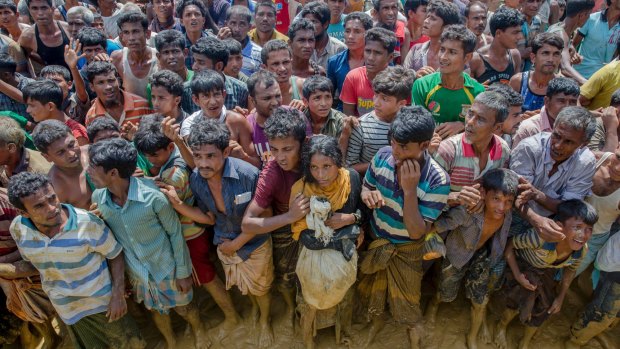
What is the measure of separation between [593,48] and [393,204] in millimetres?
4356

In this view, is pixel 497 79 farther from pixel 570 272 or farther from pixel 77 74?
pixel 77 74

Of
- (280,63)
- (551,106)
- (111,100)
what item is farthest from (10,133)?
(551,106)

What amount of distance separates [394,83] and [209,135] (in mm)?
1467

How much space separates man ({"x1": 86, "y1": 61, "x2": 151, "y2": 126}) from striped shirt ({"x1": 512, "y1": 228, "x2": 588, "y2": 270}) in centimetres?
345

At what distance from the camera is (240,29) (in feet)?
17.7

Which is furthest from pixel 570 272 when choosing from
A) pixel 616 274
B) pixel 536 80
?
pixel 536 80

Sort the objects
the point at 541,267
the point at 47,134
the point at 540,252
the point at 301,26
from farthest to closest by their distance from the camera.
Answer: the point at 301,26 < the point at 541,267 < the point at 540,252 < the point at 47,134

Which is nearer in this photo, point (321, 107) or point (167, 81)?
point (321, 107)

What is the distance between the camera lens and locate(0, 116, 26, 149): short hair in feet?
10.8

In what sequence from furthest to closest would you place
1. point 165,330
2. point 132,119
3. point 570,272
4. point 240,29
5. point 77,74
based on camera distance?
point 240,29
point 77,74
point 132,119
point 165,330
point 570,272

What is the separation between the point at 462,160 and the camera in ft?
10.6

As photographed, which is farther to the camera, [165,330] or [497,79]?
[497,79]

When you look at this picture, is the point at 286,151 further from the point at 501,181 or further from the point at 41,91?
the point at 41,91

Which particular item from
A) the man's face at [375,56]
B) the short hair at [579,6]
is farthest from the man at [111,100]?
the short hair at [579,6]
